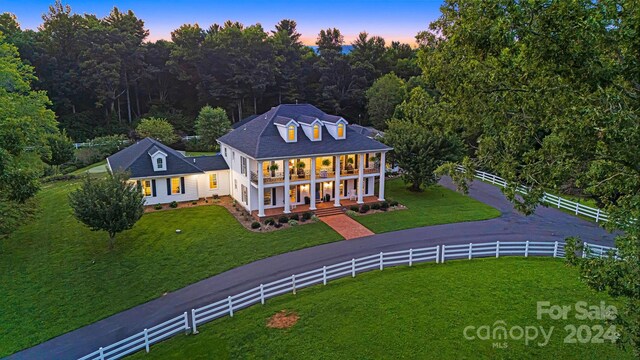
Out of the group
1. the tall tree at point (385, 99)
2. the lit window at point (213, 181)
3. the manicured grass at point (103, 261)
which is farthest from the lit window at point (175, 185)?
the tall tree at point (385, 99)

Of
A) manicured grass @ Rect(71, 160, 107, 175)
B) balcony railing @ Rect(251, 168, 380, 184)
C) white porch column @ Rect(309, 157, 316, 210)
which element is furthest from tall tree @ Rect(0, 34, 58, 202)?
white porch column @ Rect(309, 157, 316, 210)

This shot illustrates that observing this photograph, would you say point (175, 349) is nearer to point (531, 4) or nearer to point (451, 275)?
point (451, 275)

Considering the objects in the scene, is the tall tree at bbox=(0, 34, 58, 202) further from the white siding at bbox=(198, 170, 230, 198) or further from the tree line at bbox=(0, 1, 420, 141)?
the tree line at bbox=(0, 1, 420, 141)


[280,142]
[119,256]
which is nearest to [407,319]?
[119,256]

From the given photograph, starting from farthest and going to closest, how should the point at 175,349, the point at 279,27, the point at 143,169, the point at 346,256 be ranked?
the point at 279,27
the point at 143,169
the point at 346,256
the point at 175,349

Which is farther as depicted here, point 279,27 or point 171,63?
point 279,27

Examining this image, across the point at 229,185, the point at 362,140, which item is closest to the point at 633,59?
the point at 362,140
